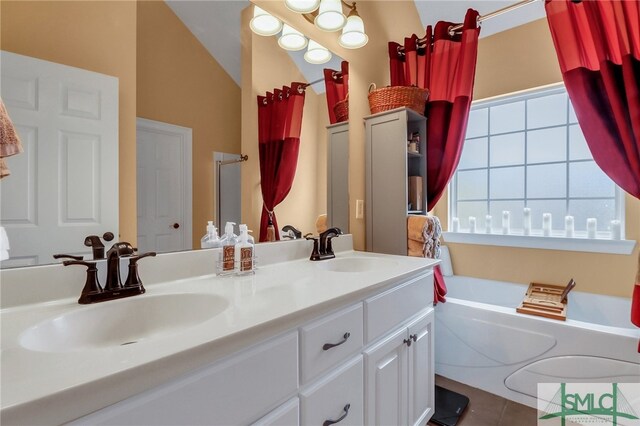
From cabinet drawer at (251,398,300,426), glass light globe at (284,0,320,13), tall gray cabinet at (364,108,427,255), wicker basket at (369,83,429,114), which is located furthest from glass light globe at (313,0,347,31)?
cabinet drawer at (251,398,300,426)

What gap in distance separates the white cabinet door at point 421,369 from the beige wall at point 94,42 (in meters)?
1.22

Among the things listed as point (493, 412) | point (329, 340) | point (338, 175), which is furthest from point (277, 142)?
point (493, 412)

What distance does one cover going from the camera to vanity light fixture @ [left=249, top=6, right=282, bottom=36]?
1374 millimetres

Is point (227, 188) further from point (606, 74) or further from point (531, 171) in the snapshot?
point (531, 171)

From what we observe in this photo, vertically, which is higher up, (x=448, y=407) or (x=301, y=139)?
(x=301, y=139)

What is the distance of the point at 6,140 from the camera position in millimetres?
770

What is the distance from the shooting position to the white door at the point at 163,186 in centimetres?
104

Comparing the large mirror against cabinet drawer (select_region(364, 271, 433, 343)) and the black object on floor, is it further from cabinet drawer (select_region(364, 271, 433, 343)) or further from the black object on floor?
the black object on floor

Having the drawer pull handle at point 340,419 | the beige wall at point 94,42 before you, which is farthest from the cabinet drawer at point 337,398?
the beige wall at point 94,42

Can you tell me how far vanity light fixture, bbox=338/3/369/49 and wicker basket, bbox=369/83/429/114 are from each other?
30 centimetres

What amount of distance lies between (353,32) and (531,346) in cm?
205

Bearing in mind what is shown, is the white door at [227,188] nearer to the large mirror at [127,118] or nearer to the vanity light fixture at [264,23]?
the large mirror at [127,118]

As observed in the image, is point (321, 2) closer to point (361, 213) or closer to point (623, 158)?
point (361, 213)

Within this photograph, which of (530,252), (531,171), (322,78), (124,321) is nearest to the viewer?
(124,321)
